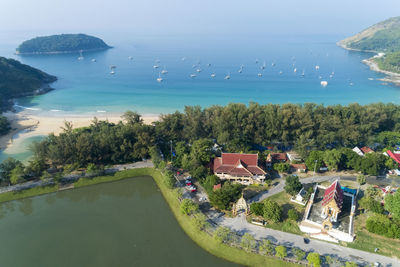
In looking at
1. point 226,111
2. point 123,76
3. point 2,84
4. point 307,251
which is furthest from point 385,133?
point 2,84

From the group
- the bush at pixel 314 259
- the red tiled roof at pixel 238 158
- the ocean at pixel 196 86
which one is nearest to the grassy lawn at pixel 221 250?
the bush at pixel 314 259

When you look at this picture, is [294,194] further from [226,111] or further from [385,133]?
[385,133]

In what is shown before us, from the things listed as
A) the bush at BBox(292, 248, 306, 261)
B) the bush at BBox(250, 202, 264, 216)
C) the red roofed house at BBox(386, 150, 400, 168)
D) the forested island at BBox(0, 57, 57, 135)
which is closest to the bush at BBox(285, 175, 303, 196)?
the bush at BBox(250, 202, 264, 216)

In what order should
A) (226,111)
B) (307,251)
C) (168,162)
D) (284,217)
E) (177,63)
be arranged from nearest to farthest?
1. (307,251)
2. (284,217)
3. (168,162)
4. (226,111)
5. (177,63)

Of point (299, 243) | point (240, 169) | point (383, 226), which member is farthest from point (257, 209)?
point (383, 226)

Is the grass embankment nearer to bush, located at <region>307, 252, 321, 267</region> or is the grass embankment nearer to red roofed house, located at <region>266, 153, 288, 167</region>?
bush, located at <region>307, 252, 321, 267</region>

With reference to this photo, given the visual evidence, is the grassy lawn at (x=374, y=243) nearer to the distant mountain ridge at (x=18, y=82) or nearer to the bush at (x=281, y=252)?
the bush at (x=281, y=252)
